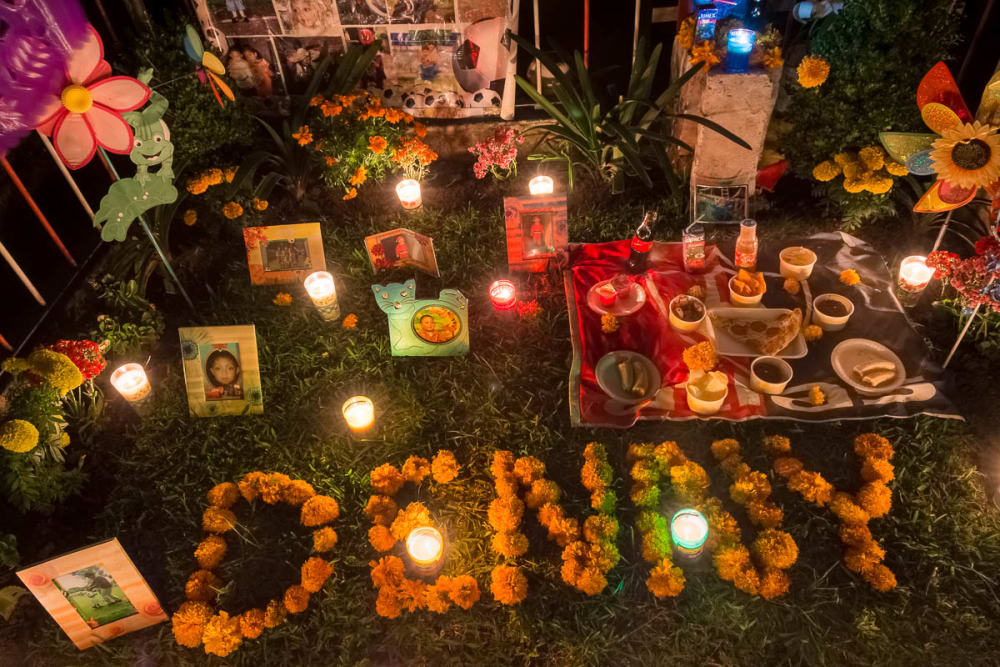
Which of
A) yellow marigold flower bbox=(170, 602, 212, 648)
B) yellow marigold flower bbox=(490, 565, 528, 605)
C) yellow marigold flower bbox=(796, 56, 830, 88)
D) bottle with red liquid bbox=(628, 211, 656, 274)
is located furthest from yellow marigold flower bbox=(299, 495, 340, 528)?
yellow marigold flower bbox=(796, 56, 830, 88)

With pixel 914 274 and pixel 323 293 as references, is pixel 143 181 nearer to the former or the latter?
pixel 323 293

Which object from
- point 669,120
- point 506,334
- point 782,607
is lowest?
point 782,607

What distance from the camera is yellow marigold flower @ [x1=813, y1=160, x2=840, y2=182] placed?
4.21m

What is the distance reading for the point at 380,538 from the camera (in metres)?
3.19

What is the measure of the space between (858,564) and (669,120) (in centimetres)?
316

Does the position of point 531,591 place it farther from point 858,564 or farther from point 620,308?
point 620,308

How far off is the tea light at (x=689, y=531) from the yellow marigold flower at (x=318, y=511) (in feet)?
5.25

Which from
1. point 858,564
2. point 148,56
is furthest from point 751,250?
point 148,56

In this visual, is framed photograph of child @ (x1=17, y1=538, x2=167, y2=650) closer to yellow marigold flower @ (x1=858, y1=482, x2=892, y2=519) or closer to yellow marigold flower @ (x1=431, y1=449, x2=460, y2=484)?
yellow marigold flower @ (x1=431, y1=449, x2=460, y2=484)

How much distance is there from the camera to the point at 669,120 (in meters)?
4.93

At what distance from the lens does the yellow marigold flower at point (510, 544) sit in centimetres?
315

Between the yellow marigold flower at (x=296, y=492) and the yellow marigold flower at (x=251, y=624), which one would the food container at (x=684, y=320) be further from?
the yellow marigold flower at (x=251, y=624)

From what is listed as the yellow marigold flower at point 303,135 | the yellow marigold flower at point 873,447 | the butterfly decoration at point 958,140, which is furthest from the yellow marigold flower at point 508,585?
the yellow marigold flower at point 303,135

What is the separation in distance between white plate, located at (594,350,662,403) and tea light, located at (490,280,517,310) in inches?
25.2
